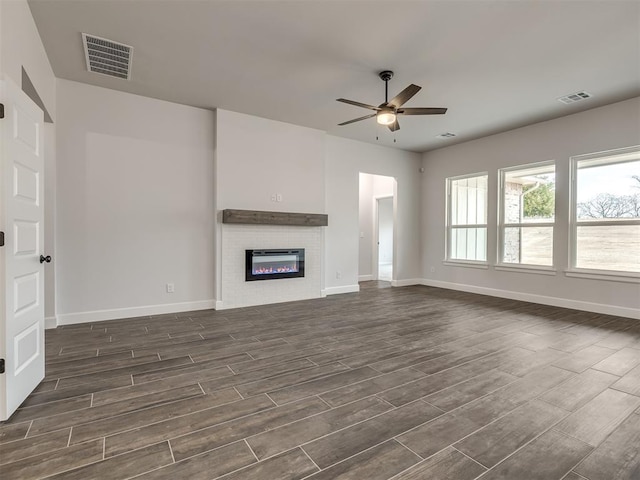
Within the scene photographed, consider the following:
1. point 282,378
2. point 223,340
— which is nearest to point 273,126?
point 223,340

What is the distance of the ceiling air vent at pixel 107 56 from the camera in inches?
128

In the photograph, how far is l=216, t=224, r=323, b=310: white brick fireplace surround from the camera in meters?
5.01

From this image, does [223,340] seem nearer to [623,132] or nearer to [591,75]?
[591,75]

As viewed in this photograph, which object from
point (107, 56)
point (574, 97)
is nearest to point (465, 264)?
point (574, 97)

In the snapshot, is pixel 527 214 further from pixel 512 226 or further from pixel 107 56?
pixel 107 56

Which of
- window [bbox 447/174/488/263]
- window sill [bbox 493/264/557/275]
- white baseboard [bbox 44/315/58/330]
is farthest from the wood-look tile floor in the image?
window [bbox 447/174/488/263]

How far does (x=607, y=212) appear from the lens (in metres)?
4.81

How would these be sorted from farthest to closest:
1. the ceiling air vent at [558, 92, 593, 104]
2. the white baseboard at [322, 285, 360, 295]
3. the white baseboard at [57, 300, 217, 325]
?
the white baseboard at [322, 285, 360, 295] → the ceiling air vent at [558, 92, 593, 104] → the white baseboard at [57, 300, 217, 325]

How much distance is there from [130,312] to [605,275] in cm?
686

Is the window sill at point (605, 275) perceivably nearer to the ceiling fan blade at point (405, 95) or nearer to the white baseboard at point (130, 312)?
the ceiling fan blade at point (405, 95)

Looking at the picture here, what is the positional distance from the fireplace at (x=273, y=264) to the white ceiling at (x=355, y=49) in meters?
2.31

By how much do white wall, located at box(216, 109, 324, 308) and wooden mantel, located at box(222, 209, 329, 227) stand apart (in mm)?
154

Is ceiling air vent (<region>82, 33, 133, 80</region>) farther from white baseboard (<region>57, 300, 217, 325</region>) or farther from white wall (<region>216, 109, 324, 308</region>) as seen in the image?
white baseboard (<region>57, 300, 217, 325</region>)

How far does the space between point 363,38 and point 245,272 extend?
3589 mm
